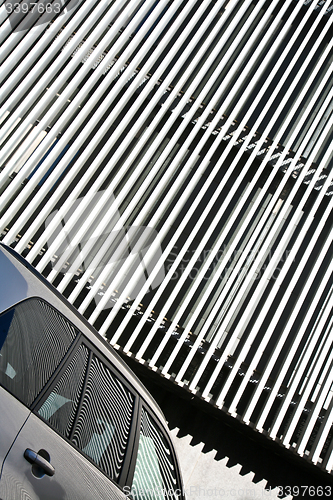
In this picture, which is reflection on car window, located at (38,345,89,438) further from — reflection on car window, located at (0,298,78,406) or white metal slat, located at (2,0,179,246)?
white metal slat, located at (2,0,179,246)

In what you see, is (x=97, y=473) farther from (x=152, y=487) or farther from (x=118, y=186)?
(x=118, y=186)

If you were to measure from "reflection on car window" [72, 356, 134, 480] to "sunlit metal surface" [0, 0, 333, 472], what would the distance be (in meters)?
1.60

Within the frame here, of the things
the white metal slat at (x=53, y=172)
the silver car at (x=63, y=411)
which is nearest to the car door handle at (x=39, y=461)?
the silver car at (x=63, y=411)

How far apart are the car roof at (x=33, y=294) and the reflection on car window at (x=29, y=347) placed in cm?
6

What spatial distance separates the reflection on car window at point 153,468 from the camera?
2059 millimetres

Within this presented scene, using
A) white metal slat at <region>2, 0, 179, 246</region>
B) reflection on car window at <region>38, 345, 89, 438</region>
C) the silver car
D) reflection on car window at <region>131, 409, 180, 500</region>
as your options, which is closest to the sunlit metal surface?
white metal slat at <region>2, 0, 179, 246</region>

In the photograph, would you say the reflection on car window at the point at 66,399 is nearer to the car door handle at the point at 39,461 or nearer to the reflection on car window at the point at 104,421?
the reflection on car window at the point at 104,421

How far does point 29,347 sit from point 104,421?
706 millimetres

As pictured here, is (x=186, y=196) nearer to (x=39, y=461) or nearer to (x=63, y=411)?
(x=63, y=411)

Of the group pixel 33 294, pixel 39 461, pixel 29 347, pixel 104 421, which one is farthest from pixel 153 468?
pixel 33 294

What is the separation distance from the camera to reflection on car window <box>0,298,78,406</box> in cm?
148

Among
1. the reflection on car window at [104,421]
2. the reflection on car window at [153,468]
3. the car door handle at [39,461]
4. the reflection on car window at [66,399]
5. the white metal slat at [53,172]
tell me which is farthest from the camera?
the white metal slat at [53,172]

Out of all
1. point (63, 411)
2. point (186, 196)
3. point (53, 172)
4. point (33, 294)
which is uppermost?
point (186, 196)

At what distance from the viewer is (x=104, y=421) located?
1.91 m
